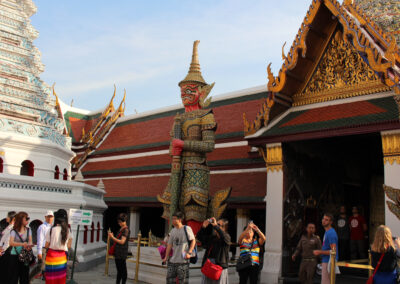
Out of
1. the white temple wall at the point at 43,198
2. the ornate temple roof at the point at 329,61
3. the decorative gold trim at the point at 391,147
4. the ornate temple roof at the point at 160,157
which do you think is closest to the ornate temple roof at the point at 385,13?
the ornate temple roof at the point at 329,61

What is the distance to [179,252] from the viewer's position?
6.27 meters

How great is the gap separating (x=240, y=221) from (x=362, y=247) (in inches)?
171

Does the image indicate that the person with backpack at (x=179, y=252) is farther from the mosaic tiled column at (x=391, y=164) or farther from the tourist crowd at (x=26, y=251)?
A: the mosaic tiled column at (x=391, y=164)

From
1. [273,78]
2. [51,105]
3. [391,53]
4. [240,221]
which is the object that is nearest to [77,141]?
[51,105]

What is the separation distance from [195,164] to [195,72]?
2155mm

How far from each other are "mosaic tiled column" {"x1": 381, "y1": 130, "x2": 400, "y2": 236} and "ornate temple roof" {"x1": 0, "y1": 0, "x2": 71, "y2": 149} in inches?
437

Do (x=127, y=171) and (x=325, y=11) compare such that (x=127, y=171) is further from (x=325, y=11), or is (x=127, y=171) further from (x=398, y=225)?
(x=398, y=225)

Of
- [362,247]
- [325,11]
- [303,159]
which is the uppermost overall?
[325,11]

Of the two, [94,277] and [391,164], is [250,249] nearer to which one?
[391,164]

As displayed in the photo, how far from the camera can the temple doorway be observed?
10148 millimetres

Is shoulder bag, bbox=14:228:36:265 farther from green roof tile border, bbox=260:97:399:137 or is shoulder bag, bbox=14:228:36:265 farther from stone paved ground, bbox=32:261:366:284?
green roof tile border, bbox=260:97:399:137

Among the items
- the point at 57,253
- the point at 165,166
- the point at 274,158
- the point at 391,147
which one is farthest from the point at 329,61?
the point at 165,166

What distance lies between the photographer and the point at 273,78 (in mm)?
10555

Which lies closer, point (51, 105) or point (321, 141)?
point (321, 141)
